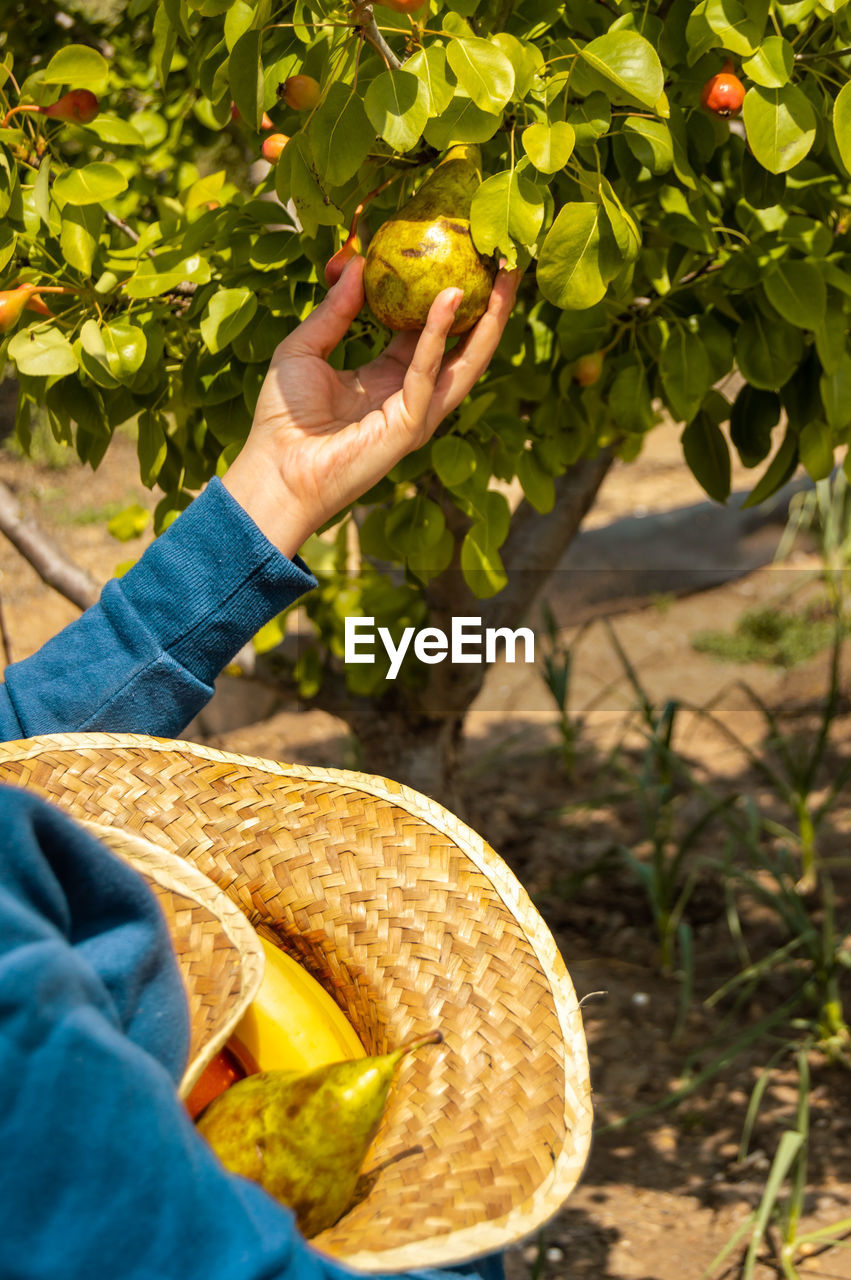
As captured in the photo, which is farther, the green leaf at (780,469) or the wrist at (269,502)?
the green leaf at (780,469)

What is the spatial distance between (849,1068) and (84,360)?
219 centimetres

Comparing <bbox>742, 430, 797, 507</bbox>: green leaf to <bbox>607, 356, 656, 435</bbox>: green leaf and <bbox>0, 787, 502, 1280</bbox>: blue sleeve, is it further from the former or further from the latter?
<bbox>0, 787, 502, 1280</bbox>: blue sleeve

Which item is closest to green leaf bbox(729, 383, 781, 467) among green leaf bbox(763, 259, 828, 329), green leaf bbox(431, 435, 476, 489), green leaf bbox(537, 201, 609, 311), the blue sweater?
green leaf bbox(763, 259, 828, 329)

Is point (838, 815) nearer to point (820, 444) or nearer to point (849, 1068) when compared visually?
point (849, 1068)

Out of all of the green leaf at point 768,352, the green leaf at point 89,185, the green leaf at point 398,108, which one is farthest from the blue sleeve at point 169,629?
the green leaf at point 768,352

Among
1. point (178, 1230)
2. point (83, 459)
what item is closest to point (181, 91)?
point (83, 459)

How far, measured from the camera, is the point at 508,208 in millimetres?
1060

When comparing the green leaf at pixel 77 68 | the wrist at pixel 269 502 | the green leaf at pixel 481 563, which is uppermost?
the green leaf at pixel 77 68

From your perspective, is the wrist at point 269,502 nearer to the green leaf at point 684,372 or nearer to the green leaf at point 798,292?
the green leaf at point 684,372

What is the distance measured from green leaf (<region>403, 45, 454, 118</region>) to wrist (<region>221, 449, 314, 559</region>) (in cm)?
43

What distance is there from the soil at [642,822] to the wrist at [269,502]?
1.20 m

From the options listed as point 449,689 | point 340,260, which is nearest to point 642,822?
point 449,689

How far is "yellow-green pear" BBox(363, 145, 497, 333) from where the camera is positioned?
3.70 ft

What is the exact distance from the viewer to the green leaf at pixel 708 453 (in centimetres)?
152
